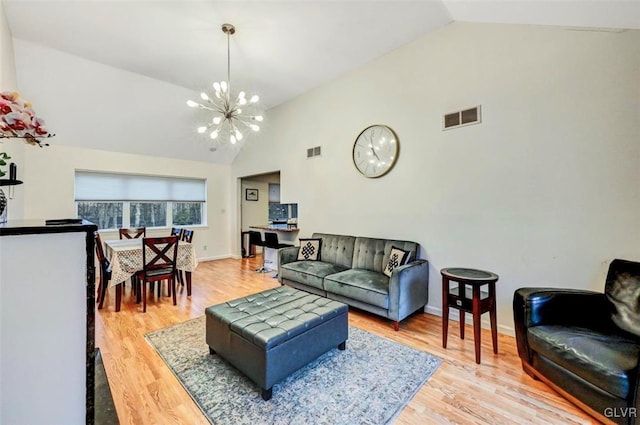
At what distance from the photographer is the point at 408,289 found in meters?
2.95

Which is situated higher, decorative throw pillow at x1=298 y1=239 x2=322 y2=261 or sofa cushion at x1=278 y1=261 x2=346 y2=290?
decorative throw pillow at x1=298 y1=239 x2=322 y2=261

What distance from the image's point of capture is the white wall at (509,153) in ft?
7.39

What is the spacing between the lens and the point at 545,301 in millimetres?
1993

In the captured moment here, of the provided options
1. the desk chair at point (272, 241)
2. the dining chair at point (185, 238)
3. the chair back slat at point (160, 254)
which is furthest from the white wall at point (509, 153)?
the dining chair at point (185, 238)

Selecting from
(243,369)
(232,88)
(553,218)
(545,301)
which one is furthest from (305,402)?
(232,88)

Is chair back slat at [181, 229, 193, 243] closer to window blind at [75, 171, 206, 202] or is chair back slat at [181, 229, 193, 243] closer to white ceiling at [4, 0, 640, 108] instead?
window blind at [75, 171, 206, 202]

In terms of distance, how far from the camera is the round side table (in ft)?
7.45

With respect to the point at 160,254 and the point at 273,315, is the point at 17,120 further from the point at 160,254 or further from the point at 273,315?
the point at 160,254

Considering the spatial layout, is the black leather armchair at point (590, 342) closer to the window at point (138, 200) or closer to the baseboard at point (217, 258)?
the baseboard at point (217, 258)

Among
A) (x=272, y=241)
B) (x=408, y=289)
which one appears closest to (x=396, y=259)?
(x=408, y=289)

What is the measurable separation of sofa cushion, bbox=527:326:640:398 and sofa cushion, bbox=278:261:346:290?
2.24 m

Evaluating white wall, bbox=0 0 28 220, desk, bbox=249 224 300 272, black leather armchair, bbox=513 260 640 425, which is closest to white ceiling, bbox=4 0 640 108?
white wall, bbox=0 0 28 220

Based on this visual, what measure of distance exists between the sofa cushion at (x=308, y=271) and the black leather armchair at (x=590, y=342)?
2136mm

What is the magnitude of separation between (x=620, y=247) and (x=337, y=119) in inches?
143
